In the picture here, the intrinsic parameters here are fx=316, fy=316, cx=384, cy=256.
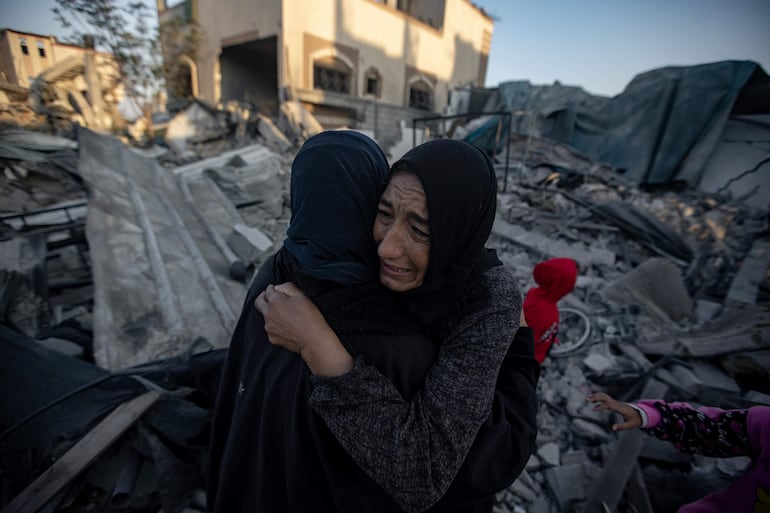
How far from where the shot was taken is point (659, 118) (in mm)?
8812

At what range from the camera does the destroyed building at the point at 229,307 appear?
1631mm

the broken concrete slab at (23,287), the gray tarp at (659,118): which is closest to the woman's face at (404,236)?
the broken concrete slab at (23,287)

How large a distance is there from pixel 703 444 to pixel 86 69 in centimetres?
442

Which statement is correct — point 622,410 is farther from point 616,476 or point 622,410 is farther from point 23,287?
point 23,287

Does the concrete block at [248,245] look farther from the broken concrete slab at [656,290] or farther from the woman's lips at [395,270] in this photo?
the broken concrete slab at [656,290]

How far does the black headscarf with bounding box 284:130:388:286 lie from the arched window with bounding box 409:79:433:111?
58.7ft

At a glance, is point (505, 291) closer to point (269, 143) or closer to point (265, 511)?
point (265, 511)

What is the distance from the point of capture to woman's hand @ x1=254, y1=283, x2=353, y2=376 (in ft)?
2.49

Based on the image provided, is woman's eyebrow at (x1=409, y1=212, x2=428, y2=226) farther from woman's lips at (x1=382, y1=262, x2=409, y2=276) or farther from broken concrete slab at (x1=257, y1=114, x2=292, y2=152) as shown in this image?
broken concrete slab at (x1=257, y1=114, x2=292, y2=152)

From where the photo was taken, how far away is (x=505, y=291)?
88cm

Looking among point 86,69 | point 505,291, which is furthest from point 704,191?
point 86,69

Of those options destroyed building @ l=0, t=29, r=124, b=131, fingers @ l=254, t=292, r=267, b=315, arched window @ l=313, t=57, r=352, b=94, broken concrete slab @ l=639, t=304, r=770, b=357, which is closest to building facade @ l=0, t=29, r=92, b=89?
destroyed building @ l=0, t=29, r=124, b=131

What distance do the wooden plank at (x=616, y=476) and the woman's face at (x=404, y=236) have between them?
2.13m

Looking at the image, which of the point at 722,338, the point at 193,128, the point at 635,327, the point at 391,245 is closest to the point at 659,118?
the point at 635,327
